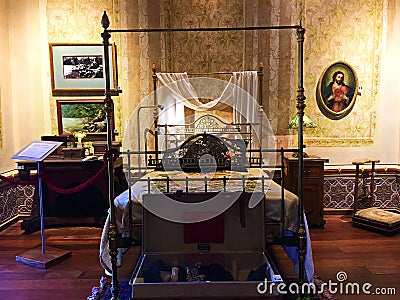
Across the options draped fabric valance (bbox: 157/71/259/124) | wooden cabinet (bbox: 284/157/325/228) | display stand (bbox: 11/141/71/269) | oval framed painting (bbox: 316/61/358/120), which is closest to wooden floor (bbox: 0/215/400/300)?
display stand (bbox: 11/141/71/269)

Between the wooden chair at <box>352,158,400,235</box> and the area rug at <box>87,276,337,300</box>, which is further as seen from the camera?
the wooden chair at <box>352,158,400,235</box>

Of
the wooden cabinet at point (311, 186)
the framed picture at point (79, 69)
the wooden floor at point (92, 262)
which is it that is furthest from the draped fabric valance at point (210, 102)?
the wooden floor at point (92, 262)

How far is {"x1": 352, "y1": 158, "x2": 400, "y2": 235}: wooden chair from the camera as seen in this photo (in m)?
5.41

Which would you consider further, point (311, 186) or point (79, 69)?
point (79, 69)

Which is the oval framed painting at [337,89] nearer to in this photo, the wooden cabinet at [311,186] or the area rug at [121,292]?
the wooden cabinet at [311,186]

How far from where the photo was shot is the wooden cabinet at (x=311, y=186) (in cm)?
572

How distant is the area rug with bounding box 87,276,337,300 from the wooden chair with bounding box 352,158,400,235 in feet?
6.14

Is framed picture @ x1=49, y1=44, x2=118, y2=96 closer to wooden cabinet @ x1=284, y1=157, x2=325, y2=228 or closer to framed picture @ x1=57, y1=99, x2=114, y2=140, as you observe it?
framed picture @ x1=57, y1=99, x2=114, y2=140

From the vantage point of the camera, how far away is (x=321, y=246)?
16.4 ft

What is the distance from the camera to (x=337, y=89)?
638 centimetres

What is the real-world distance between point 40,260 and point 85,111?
8.58 ft

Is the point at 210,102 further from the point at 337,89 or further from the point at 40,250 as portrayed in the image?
the point at 40,250

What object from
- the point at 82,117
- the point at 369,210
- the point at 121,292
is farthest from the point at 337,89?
the point at 121,292

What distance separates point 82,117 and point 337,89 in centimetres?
394
